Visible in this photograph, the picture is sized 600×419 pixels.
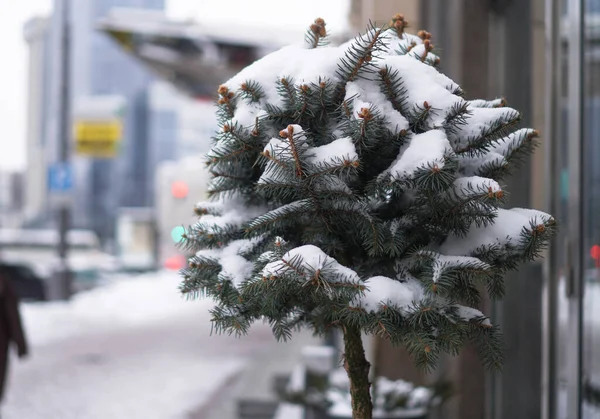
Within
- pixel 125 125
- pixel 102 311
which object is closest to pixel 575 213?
pixel 102 311

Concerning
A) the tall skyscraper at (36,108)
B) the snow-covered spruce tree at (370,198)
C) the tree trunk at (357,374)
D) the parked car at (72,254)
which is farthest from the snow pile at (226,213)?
the tall skyscraper at (36,108)

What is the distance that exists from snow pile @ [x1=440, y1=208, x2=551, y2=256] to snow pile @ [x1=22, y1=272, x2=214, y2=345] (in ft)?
38.3

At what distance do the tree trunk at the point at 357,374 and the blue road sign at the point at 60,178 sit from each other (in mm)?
15710

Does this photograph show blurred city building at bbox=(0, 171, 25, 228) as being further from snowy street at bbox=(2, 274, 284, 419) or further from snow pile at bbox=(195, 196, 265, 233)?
snow pile at bbox=(195, 196, 265, 233)

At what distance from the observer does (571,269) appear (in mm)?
3738

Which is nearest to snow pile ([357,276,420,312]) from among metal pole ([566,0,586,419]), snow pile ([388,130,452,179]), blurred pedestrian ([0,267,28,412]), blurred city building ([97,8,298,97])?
snow pile ([388,130,452,179])

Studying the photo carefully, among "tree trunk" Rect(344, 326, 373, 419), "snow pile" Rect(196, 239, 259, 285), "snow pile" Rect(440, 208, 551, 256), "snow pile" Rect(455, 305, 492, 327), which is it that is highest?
"snow pile" Rect(440, 208, 551, 256)

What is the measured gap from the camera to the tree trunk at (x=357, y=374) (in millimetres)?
2336

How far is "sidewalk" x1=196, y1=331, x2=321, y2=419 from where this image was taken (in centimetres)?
713

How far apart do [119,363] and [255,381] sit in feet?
8.56

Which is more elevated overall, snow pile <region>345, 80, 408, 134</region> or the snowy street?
snow pile <region>345, 80, 408, 134</region>

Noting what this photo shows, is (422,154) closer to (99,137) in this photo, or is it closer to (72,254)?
(99,137)

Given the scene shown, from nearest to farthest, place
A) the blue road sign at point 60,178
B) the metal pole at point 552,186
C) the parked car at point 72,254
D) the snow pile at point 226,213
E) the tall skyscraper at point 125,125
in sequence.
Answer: the snow pile at point 226,213 → the metal pole at point 552,186 → the blue road sign at point 60,178 → the parked car at point 72,254 → the tall skyscraper at point 125,125

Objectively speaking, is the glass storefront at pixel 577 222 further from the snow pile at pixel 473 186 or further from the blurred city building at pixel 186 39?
the blurred city building at pixel 186 39
